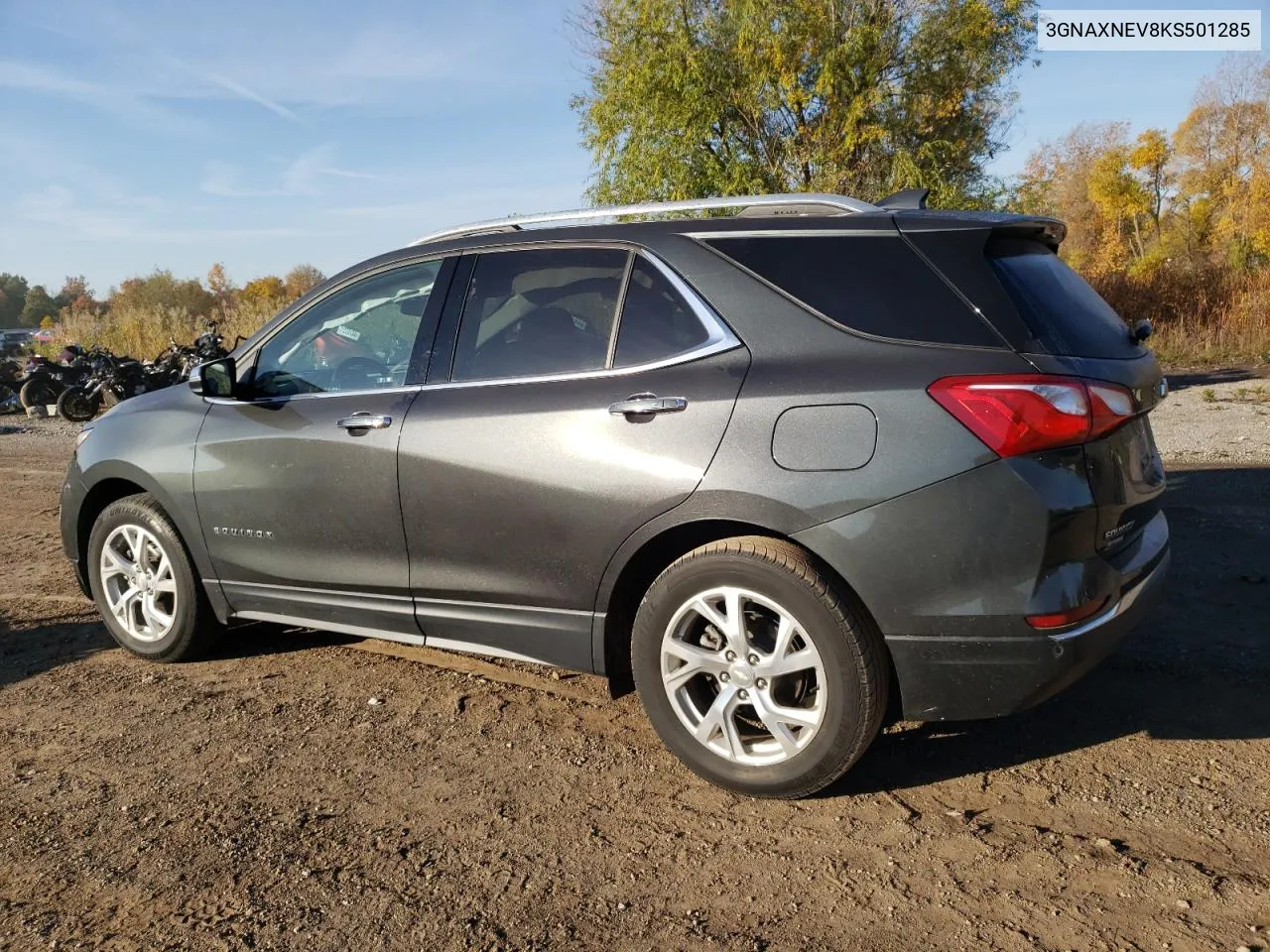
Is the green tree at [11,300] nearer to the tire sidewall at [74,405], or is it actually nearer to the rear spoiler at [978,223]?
the tire sidewall at [74,405]

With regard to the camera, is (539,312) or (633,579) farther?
(539,312)

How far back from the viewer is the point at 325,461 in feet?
13.8

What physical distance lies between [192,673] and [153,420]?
119 cm

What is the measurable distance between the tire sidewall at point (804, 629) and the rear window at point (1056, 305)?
1069mm

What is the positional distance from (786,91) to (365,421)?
17.0m

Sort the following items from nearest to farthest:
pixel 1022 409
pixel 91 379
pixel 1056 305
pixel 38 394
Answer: pixel 1022 409
pixel 1056 305
pixel 91 379
pixel 38 394

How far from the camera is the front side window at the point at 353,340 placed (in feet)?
14.0

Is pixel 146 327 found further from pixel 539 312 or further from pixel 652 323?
pixel 652 323

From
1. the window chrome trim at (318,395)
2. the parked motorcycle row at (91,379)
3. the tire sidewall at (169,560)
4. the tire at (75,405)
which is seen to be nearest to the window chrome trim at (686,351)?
the window chrome trim at (318,395)

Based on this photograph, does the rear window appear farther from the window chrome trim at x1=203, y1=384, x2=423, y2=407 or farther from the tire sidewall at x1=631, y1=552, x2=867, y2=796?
the window chrome trim at x1=203, y1=384, x2=423, y2=407

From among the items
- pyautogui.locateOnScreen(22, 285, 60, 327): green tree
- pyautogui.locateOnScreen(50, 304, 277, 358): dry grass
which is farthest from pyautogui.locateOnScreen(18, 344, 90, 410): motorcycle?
pyautogui.locateOnScreen(22, 285, 60, 327): green tree

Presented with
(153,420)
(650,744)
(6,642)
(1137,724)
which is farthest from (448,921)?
(6,642)

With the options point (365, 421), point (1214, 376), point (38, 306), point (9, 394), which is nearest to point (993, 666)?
point (365, 421)

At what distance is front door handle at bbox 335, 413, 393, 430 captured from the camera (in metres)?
4.09
